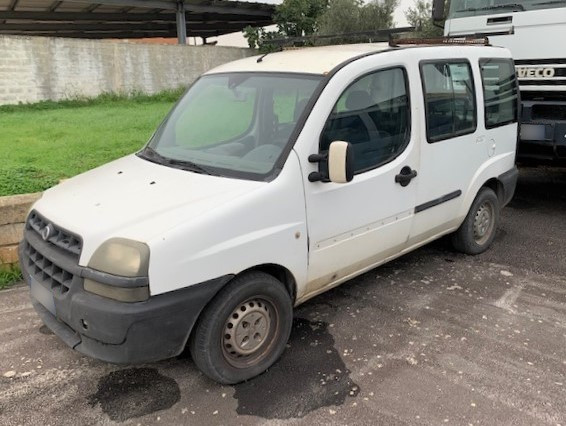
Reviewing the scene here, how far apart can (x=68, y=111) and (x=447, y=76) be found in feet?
Result: 32.5

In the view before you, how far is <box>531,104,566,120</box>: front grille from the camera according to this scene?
569cm

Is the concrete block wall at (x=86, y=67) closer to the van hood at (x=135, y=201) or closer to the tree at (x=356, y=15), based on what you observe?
the tree at (x=356, y=15)

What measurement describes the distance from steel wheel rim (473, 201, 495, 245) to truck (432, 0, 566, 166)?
1.38 m

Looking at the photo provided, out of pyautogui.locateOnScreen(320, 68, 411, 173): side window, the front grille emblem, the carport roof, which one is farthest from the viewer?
the carport roof

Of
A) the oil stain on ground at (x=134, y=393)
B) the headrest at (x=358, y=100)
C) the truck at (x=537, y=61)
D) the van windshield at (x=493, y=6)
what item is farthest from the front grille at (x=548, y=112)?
the oil stain on ground at (x=134, y=393)

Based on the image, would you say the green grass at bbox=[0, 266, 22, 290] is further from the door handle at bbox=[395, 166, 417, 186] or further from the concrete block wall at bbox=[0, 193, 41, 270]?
the door handle at bbox=[395, 166, 417, 186]

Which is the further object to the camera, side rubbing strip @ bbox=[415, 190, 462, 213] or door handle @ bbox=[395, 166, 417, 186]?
side rubbing strip @ bbox=[415, 190, 462, 213]

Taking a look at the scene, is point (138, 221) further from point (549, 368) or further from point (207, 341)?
point (549, 368)

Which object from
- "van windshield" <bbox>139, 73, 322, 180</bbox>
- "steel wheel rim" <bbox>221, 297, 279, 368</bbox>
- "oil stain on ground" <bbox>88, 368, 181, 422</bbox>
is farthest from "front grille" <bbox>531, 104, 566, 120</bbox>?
"oil stain on ground" <bbox>88, 368, 181, 422</bbox>

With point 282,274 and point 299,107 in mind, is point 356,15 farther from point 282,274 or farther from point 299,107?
point 282,274

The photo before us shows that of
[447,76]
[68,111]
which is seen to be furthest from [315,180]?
[68,111]

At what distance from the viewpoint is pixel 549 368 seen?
312 cm

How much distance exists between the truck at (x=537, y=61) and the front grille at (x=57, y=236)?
16.5 feet

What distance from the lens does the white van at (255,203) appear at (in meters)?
2.57
